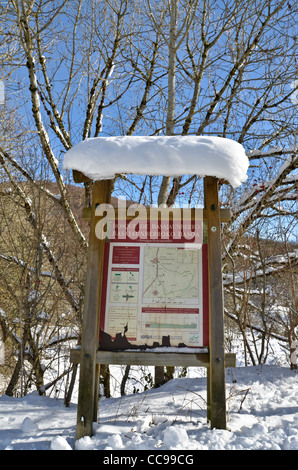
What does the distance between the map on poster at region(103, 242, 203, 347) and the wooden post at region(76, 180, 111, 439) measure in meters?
0.11

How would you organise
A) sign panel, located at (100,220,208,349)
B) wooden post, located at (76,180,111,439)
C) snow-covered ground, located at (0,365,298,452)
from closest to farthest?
snow-covered ground, located at (0,365,298,452) < wooden post, located at (76,180,111,439) < sign panel, located at (100,220,208,349)

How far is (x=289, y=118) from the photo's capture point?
5844 mm

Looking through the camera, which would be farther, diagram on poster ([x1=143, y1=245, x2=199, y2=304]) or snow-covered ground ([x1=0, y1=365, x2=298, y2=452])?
diagram on poster ([x1=143, y1=245, x2=199, y2=304])

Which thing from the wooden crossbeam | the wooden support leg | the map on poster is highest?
the map on poster

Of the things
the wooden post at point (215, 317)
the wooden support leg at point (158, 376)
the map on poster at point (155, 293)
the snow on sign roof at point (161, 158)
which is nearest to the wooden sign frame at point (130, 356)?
the wooden post at point (215, 317)

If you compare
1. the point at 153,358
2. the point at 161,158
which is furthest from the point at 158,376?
the point at 161,158

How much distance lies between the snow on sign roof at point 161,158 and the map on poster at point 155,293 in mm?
587

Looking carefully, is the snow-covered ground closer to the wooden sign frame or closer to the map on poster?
the wooden sign frame

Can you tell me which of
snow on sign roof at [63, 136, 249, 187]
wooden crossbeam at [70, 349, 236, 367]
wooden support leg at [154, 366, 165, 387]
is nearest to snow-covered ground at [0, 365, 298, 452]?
wooden crossbeam at [70, 349, 236, 367]

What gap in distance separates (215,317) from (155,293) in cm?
47

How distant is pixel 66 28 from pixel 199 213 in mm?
5660

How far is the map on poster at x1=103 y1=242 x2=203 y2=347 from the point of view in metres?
2.44

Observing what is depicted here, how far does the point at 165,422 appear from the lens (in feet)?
8.11
